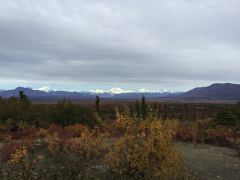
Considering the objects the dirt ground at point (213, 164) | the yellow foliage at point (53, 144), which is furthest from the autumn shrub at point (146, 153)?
the dirt ground at point (213, 164)

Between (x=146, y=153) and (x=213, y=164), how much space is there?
8.56 metres

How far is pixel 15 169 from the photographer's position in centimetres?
891

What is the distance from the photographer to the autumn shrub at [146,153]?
12.1 metres

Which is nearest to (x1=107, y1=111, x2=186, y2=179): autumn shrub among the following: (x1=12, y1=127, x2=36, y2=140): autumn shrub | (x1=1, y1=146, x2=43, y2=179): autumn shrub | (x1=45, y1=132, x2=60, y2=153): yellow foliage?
(x1=45, y1=132, x2=60, y2=153): yellow foliage

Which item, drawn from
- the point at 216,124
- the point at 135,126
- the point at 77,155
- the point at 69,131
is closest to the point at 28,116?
the point at 69,131

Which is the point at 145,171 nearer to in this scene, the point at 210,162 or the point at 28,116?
the point at 210,162

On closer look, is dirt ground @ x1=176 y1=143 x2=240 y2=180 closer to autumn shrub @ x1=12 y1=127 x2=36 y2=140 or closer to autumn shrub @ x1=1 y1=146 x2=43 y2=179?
autumn shrub @ x1=1 y1=146 x2=43 y2=179

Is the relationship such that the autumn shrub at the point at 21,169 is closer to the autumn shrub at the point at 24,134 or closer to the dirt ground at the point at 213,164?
the dirt ground at the point at 213,164

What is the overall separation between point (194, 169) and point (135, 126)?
240 inches

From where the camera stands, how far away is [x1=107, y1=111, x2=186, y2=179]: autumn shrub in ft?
39.6

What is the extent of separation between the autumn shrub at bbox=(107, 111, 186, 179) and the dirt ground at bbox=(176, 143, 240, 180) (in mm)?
4250

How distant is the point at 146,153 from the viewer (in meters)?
12.2

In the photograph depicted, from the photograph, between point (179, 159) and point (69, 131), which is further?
point (69, 131)

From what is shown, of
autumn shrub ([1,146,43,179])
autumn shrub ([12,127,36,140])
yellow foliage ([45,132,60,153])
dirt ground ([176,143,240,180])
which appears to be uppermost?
autumn shrub ([1,146,43,179])
